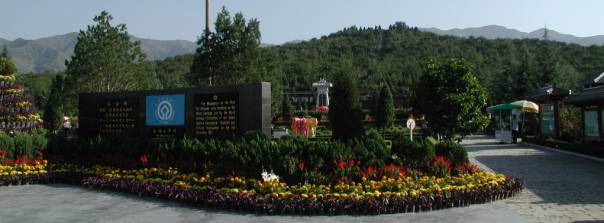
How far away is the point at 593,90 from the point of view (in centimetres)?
1653

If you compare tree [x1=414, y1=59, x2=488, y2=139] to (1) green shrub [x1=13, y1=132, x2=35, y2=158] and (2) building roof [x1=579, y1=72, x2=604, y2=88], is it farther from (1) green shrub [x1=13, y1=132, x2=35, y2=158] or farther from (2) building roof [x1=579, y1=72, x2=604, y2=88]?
(1) green shrub [x1=13, y1=132, x2=35, y2=158]

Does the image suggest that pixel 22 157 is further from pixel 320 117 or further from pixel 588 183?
pixel 320 117

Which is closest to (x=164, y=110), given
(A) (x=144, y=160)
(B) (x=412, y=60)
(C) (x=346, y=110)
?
(A) (x=144, y=160)

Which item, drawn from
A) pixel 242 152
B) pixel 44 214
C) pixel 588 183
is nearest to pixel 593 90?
pixel 588 183

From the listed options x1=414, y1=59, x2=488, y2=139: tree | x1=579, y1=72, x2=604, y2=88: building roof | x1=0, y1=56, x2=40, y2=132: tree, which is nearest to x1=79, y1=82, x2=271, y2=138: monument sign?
x1=0, y1=56, x2=40, y2=132: tree

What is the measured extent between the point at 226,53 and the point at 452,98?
823 centimetres

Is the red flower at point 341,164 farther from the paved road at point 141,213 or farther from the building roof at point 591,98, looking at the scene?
the building roof at point 591,98

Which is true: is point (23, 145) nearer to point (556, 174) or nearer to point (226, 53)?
point (226, 53)

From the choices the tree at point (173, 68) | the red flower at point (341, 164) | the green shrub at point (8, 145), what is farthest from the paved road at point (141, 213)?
the tree at point (173, 68)

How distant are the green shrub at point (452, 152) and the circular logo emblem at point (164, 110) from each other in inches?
251

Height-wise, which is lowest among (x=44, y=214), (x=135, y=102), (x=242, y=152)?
(x=44, y=214)

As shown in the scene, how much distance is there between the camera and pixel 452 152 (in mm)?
9516

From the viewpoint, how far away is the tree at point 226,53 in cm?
1917

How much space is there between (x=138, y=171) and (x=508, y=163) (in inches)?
407
